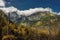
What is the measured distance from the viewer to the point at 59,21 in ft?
43.4

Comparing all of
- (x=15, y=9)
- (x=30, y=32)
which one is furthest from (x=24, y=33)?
(x=15, y=9)

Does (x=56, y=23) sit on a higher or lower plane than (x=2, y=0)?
lower

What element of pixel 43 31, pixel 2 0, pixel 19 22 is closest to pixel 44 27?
pixel 43 31

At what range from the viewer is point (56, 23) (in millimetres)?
13148

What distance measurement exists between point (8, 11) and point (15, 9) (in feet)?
1.06

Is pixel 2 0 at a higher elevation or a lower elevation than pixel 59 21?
higher

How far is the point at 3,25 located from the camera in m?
13.0

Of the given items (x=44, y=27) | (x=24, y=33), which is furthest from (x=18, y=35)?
(x=44, y=27)

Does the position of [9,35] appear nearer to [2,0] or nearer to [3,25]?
[3,25]

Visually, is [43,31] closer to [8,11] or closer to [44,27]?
[44,27]

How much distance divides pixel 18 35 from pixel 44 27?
109cm

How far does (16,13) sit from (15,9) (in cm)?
17

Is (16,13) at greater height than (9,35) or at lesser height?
greater

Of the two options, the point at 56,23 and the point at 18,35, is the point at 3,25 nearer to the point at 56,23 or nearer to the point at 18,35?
the point at 18,35
